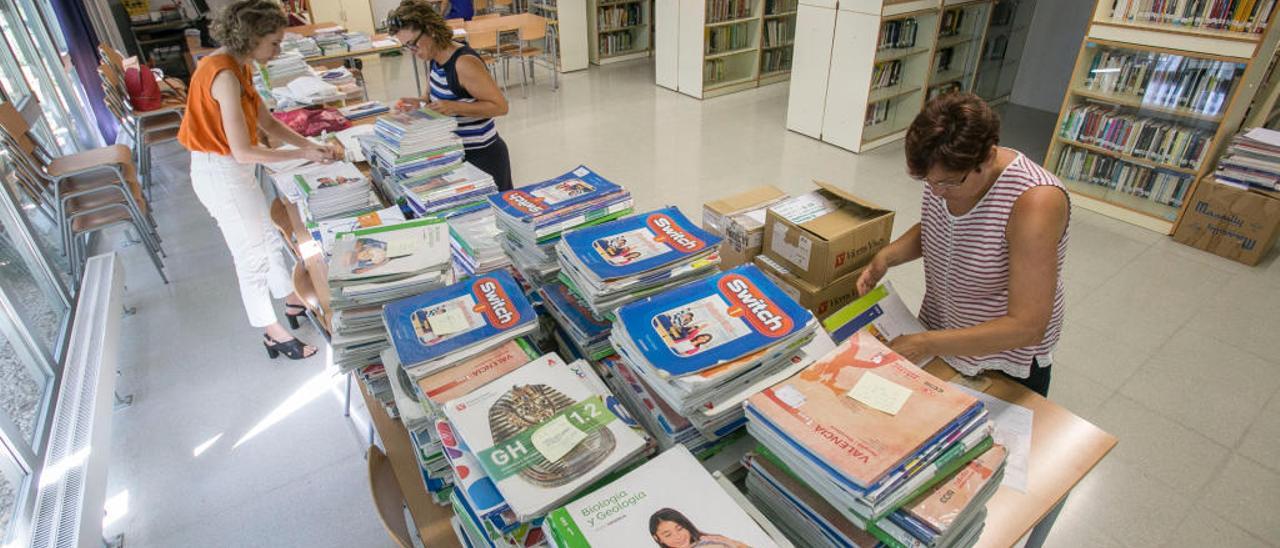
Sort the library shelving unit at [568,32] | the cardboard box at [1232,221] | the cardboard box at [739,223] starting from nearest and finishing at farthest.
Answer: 1. the cardboard box at [739,223]
2. the cardboard box at [1232,221]
3. the library shelving unit at [568,32]

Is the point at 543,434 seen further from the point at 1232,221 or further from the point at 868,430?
the point at 1232,221

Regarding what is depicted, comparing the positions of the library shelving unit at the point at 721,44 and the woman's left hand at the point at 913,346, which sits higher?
the woman's left hand at the point at 913,346

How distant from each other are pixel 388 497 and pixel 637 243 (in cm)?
91

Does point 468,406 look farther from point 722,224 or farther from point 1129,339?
point 1129,339

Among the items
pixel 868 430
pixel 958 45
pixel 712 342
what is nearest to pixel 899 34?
pixel 958 45

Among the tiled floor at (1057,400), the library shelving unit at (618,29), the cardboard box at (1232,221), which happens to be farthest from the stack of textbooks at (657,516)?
the library shelving unit at (618,29)

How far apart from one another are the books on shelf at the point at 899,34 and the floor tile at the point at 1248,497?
4.26 m

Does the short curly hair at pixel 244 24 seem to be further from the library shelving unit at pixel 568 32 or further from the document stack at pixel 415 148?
the library shelving unit at pixel 568 32

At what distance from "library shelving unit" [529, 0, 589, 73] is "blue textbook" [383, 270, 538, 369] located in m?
7.65

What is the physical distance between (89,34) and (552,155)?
500cm

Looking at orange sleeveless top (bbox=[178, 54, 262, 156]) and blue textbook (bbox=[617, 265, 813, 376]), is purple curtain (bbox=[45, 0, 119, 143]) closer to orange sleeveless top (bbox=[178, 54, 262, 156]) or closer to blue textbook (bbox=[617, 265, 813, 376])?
orange sleeveless top (bbox=[178, 54, 262, 156])

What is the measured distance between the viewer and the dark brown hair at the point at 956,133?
55.5 inches

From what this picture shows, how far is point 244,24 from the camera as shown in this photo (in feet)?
7.93

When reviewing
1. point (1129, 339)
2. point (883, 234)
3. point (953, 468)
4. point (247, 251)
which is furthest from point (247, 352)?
point (1129, 339)
